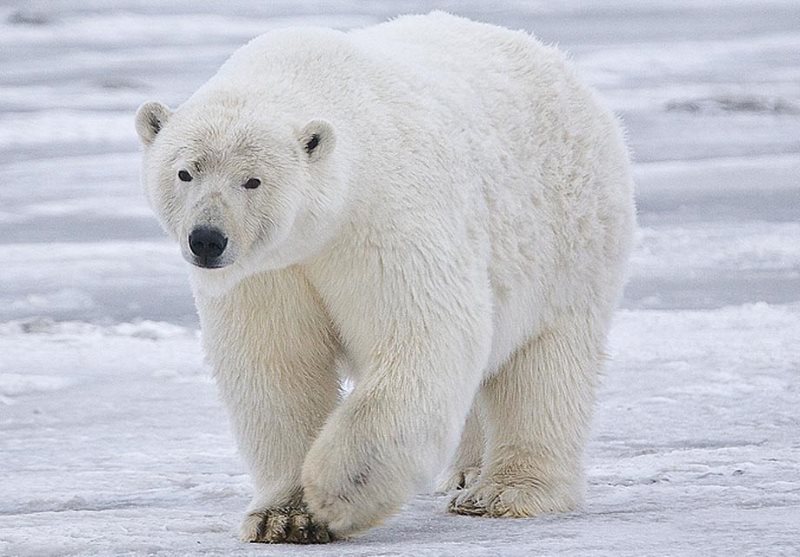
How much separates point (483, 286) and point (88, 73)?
Result: 13370mm

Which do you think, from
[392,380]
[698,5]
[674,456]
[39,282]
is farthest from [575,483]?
[698,5]

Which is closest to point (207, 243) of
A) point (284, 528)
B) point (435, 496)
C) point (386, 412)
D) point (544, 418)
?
point (386, 412)

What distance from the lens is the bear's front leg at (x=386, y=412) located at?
12.9 ft

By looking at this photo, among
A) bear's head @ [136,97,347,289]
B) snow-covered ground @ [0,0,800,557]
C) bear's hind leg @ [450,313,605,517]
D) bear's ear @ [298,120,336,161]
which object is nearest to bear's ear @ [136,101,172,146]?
bear's head @ [136,97,347,289]

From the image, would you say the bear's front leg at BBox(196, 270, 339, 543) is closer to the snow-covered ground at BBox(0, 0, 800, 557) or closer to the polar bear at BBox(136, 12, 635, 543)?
the polar bear at BBox(136, 12, 635, 543)

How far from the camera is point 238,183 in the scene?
3.65 m

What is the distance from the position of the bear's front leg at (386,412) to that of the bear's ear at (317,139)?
1.26ft

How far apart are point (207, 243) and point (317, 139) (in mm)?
388

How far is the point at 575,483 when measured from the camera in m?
4.66

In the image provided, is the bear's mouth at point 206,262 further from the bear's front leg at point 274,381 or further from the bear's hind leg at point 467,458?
the bear's hind leg at point 467,458

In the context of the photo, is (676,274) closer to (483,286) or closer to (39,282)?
(39,282)

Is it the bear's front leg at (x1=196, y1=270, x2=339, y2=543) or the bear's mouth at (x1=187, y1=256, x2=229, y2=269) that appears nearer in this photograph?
the bear's mouth at (x1=187, y1=256, x2=229, y2=269)

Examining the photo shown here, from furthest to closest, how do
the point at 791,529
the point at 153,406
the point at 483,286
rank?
the point at 153,406, the point at 483,286, the point at 791,529

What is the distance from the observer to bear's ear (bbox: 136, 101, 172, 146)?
379 centimetres
